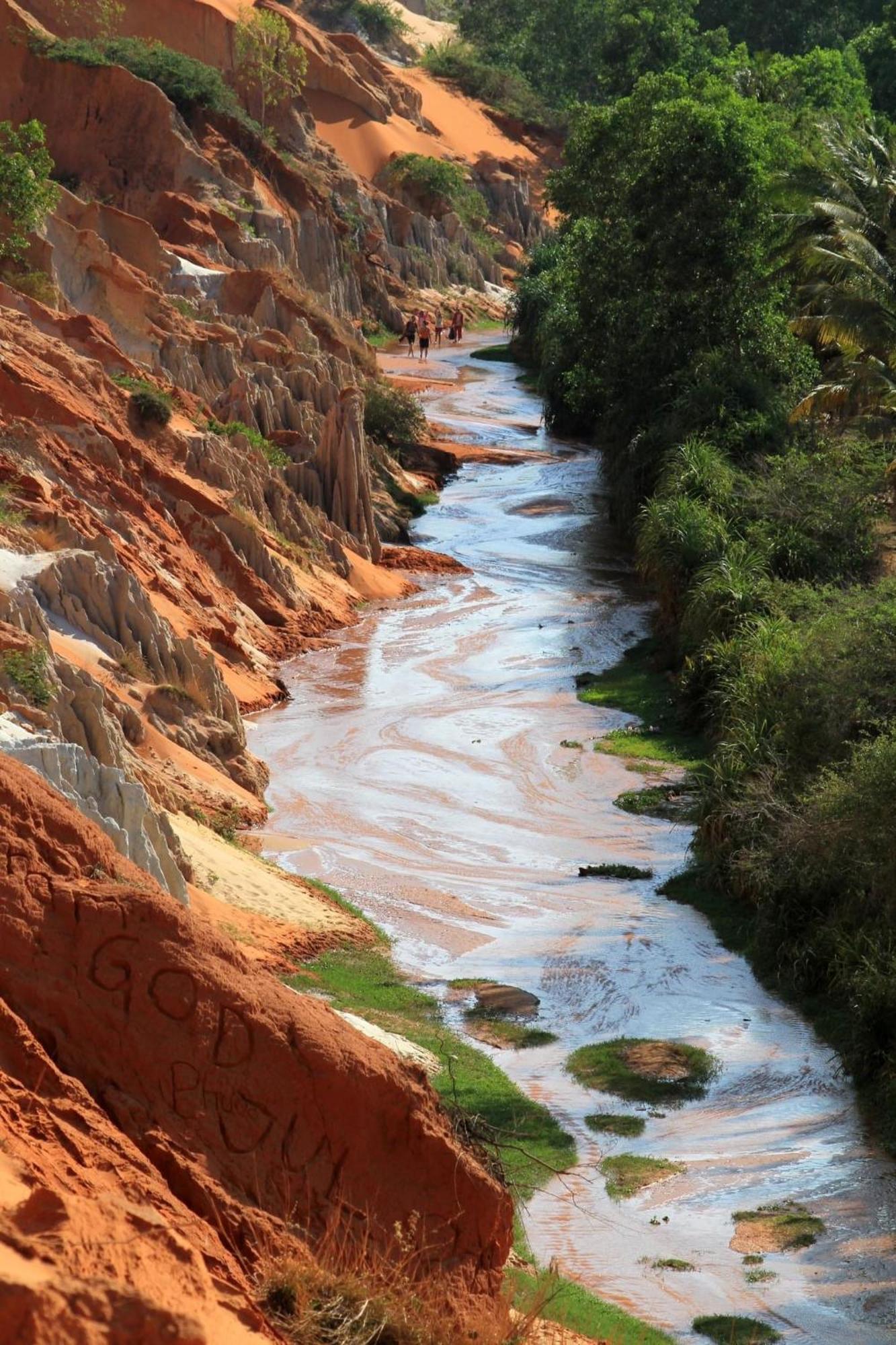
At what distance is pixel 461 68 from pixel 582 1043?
3542 inches

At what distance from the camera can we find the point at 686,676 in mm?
28078

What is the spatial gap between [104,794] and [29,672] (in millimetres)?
3299

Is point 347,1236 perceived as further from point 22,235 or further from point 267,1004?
point 22,235

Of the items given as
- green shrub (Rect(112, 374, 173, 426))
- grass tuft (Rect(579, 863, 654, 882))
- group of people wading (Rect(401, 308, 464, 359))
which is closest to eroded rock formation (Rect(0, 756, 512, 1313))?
grass tuft (Rect(579, 863, 654, 882))

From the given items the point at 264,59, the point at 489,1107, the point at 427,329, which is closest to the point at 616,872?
the point at 489,1107

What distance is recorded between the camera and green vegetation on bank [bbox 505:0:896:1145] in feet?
61.6

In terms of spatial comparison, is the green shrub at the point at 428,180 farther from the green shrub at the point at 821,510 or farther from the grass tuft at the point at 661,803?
the grass tuft at the point at 661,803

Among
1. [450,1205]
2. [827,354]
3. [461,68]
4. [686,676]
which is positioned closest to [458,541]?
[827,354]

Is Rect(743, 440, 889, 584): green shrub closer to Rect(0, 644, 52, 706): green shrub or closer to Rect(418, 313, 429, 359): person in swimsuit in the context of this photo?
Rect(0, 644, 52, 706): green shrub

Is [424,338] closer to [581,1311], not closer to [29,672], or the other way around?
[29,672]

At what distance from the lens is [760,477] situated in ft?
106

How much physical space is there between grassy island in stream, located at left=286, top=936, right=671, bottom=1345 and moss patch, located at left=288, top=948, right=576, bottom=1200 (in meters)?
0.01

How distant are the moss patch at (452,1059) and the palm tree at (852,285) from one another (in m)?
16.0

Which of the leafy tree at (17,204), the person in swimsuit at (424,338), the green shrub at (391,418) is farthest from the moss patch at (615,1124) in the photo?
the person in swimsuit at (424,338)
